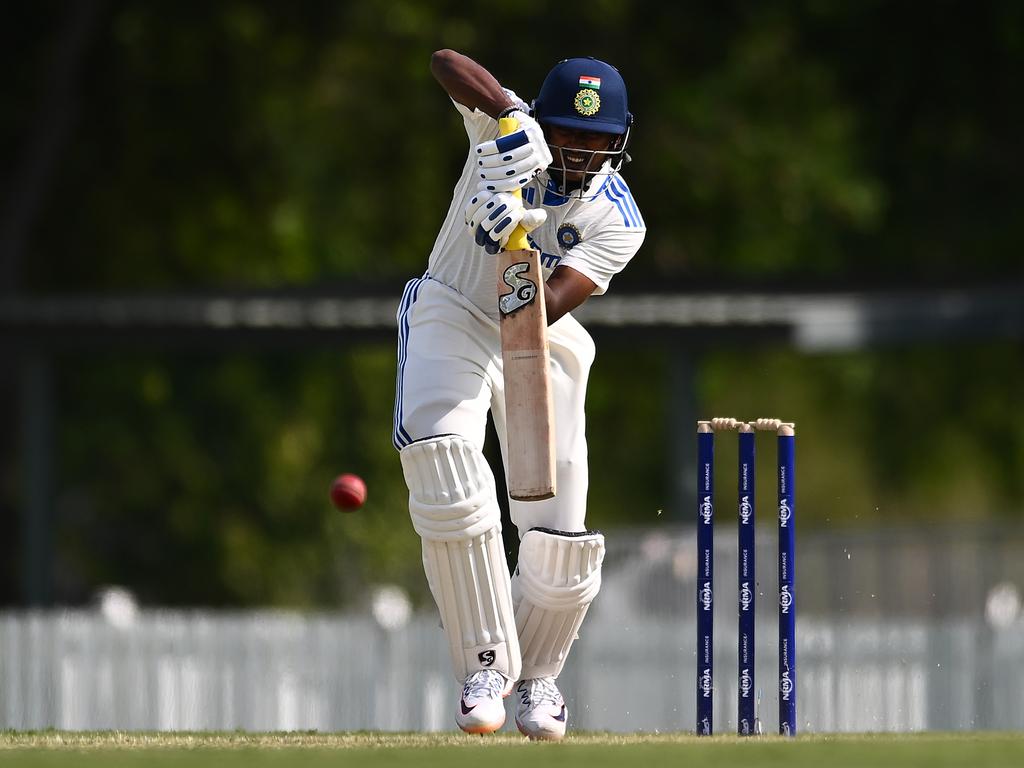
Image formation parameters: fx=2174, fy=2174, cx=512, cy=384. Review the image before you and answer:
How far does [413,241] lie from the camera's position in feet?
64.2

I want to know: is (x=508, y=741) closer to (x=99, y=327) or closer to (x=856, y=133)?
(x=99, y=327)

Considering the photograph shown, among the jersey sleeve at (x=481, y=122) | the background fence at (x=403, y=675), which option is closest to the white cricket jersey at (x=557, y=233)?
the jersey sleeve at (x=481, y=122)

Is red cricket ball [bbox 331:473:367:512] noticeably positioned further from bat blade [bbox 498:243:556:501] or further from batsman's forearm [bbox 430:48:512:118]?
batsman's forearm [bbox 430:48:512:118]

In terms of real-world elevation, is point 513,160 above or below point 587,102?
below

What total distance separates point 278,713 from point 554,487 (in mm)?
4159

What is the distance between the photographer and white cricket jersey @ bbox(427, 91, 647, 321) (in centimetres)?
604

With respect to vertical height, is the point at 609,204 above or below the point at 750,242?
below

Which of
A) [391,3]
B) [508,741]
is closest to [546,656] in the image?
[508,741]

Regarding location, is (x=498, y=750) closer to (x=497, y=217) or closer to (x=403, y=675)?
(x=497, y=217)

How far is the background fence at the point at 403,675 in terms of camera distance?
30.0ft

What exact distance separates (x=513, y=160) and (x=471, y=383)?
654 mm

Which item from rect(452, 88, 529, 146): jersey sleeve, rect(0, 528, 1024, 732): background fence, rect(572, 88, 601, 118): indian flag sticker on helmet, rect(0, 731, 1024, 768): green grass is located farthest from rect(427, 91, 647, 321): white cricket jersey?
rect(0, 528, 1024, 732): background fence

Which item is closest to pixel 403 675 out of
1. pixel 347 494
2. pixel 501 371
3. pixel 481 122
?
pixel 347 494

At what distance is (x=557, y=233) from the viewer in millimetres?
6086
